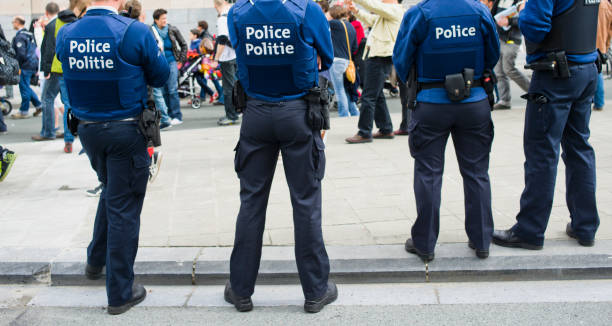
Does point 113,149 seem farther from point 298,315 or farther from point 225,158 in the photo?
point 225,158

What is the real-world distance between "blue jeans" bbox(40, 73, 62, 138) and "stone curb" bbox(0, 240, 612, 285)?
16.0 ft

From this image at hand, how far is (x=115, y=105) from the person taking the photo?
12.6 ft

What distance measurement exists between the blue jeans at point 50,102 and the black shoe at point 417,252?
5978 mm

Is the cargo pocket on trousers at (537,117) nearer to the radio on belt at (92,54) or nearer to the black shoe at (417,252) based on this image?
the black shoe at (417,252)

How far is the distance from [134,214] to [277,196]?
219 cm

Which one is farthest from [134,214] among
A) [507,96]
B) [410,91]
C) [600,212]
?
[507,96]

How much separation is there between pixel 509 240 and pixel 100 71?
287 cm

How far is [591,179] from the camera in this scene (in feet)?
14.7

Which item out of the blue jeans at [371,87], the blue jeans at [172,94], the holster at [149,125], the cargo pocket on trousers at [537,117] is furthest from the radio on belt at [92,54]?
the blue jeans at [172,94]

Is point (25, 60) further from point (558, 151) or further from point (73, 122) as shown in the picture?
point (558, 151)

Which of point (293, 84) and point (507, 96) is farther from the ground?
point (293, 84)

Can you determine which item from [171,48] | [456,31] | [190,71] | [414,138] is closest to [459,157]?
[414,138]

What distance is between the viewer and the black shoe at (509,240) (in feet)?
14.7

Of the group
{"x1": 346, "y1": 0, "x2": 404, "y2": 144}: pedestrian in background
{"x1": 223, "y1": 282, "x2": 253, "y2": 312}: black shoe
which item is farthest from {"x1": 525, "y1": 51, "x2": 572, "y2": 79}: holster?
{"x1": 346, "y1": 0, "x2": 404, "y2": 144}: pedestrian in background
